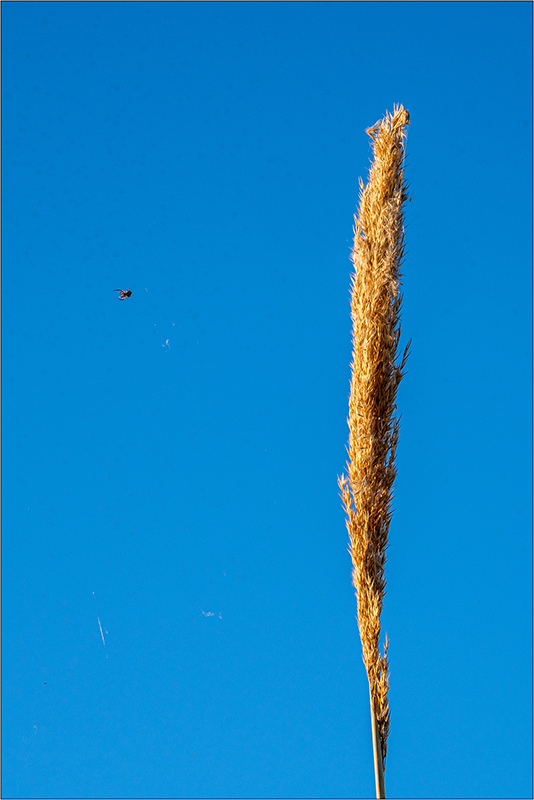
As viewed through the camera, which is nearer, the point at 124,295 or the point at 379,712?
the point at 379,712

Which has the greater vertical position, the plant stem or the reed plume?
the reed plume

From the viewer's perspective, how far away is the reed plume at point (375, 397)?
83.9 inches

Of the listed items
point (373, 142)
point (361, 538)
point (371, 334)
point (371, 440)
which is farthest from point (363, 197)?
point (361, 538)

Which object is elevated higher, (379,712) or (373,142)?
(373,142)

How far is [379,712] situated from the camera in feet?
6.96

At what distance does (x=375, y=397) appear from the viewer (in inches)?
87.7

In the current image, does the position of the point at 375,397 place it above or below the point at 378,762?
above

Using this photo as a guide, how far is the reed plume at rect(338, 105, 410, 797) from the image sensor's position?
213 centimetres

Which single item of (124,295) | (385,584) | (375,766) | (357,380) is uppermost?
(124,295)

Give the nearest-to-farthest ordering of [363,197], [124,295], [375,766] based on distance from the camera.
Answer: [375,766] → [363,197] → [124,295]

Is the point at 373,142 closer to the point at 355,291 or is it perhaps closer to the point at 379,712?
the point at 355,291

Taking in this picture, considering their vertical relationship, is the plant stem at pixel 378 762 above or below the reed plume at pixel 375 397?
below

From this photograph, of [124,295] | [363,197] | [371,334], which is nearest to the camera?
[371,334]

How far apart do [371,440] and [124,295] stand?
1.77 m
